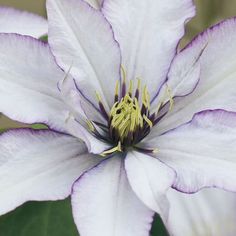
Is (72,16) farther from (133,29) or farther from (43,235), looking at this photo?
(43,235)

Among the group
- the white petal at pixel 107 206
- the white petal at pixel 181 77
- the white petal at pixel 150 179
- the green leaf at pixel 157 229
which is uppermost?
the white petal at pixel 181 77

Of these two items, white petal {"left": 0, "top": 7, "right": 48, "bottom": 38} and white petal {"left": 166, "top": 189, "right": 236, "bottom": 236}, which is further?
A: white petal {"left": 0, "top": 7, "right": 48, "bottom": 38}

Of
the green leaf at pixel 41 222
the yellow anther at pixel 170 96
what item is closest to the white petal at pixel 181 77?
the yellow anther at pixel 170 96

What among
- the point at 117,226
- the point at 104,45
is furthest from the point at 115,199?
the point at 104,45

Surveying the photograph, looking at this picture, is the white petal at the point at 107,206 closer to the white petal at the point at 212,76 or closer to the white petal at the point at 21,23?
the white petal at the point at 212,76

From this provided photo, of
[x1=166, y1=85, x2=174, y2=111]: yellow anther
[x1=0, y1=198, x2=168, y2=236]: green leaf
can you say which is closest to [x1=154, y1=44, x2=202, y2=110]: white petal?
[x1=166, y1=85, x2=174, y2=111]: yellow anther

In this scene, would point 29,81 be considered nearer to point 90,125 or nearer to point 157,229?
point 90,125

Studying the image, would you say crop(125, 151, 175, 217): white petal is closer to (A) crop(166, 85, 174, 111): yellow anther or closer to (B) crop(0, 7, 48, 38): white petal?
(A) crop(166, 85, 174, 111): yellow anther
